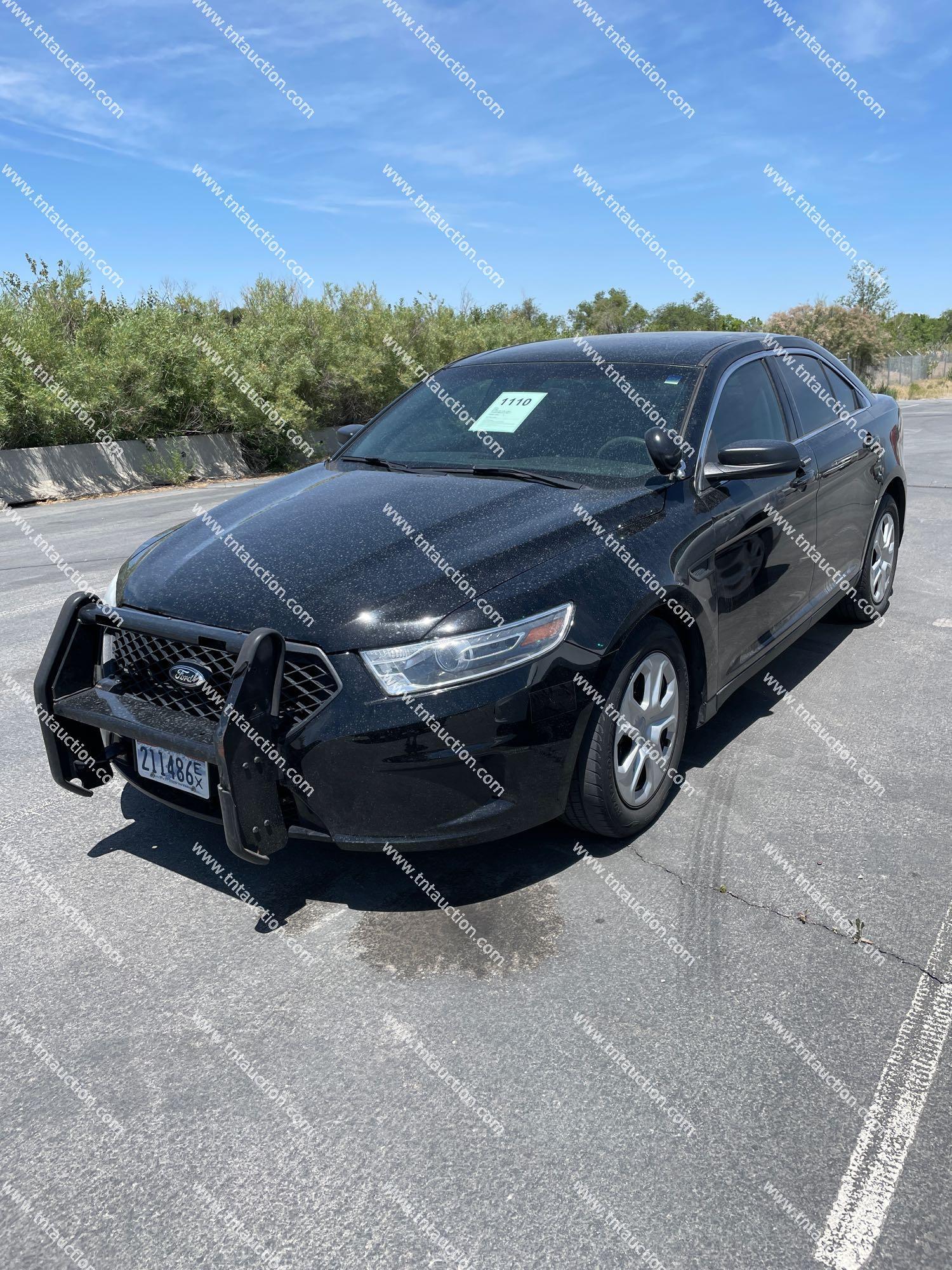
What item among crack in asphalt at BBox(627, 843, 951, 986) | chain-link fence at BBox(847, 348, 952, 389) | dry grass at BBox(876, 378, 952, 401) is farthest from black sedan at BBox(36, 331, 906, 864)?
chain-link fence at BBox(847, 348, 952, 389)

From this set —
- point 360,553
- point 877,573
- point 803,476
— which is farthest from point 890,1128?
point 877,573

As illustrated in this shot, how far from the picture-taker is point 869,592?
6117 mm

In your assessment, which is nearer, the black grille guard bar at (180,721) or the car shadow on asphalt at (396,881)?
the black grille guard bar at (180,721)

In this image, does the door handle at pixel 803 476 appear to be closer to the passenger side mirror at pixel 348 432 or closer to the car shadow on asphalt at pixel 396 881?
the car shadow on asphalt at pixel 396 881

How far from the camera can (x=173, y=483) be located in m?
18.3

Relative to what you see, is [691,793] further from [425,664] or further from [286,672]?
[286,672]

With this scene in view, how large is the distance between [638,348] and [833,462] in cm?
131

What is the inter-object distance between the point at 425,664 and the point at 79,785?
1.42 metres

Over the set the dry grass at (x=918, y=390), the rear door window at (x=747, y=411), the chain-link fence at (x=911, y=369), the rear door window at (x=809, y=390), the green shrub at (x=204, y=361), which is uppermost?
the chain-link fence at (x=911, y=369)

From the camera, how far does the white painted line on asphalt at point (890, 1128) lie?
2.01m

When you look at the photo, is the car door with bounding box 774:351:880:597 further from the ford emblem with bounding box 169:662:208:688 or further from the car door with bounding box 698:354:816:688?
the ford emblem with bounding box 169:662:208:688

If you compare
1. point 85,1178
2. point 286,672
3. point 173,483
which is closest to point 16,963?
point 85,1178

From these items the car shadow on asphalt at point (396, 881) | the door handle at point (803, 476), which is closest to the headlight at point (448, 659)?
the car shadow on asphalt at point (396, 881)

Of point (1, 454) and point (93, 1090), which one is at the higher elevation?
point (93, 1090)
